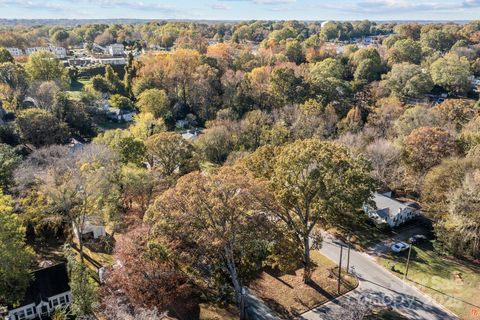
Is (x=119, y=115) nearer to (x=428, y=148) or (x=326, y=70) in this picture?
(x=326, y=70)

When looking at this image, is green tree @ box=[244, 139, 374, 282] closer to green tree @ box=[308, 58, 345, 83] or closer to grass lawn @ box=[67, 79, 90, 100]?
green tree @ box=[308, 58, 345, 83]

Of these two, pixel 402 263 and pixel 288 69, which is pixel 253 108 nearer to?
pixel 288 69

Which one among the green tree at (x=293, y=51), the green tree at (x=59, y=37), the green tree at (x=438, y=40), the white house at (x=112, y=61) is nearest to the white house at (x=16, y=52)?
the green tree at (x=59, y=37)

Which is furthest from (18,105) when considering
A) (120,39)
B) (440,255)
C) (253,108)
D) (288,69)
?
(120,39)

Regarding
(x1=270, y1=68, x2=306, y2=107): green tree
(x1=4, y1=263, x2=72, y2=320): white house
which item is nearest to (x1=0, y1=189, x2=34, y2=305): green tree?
(x1=4, y1=263, x2=72, y2=320): white house

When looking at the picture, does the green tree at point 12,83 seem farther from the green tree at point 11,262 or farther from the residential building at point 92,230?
the green tree at point 11,262
